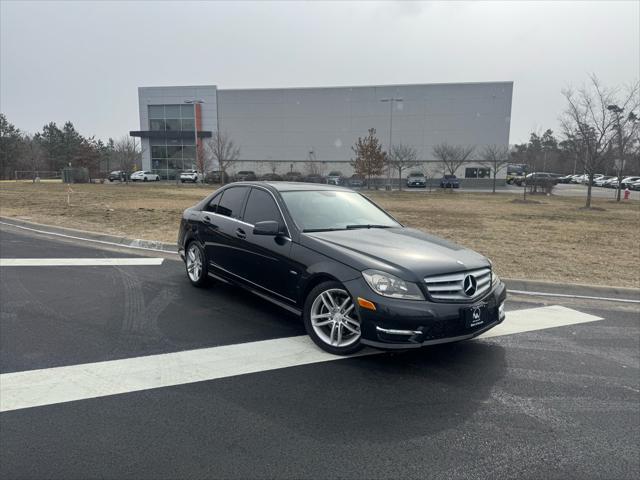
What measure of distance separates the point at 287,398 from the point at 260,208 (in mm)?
2450

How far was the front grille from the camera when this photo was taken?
12.3 feet

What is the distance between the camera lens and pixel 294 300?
4.43 metres

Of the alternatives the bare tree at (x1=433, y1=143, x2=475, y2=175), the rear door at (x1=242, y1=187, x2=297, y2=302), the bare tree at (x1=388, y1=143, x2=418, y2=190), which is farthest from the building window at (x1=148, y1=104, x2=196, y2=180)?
the rear door at (x1=242, y1=187, x2=297, y2=302)

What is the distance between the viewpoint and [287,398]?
3.36 meters

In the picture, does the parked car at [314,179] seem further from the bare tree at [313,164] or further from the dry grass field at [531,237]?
the dry grass field at [531,237]

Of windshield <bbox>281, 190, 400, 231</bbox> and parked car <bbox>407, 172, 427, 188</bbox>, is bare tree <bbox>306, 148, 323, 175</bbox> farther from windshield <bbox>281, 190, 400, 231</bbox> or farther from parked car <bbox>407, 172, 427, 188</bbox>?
windshield <bbox>281, 190, 400, 231</bbox>

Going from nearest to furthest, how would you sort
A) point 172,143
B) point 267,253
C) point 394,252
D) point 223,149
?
point 394,252 → point 267,253 → point 223,149 → point 172,143

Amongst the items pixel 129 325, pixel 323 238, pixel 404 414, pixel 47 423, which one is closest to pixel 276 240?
pixel 323 238

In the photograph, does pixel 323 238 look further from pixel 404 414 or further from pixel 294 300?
pixel 404 414

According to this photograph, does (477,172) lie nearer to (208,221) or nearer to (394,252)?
(208,221)

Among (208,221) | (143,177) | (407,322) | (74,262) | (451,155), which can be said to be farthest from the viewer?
(143,177)

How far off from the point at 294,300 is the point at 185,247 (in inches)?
110

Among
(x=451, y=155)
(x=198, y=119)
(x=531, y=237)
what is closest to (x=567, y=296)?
(x=531, y=237)

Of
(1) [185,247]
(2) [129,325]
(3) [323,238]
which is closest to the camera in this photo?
(3) [323,238]
